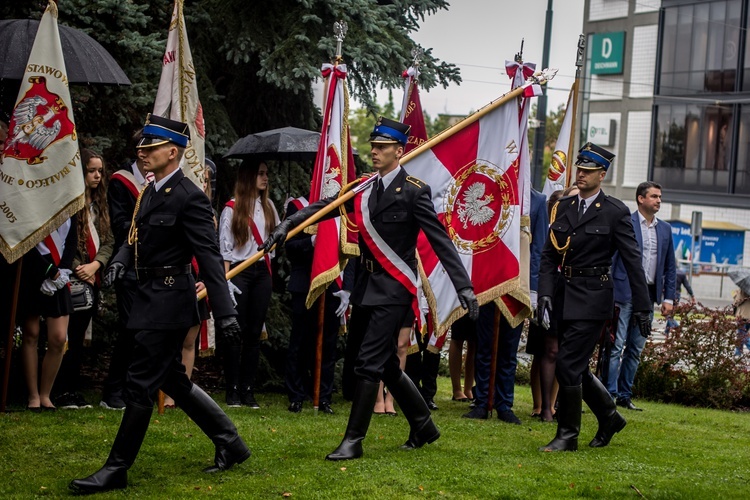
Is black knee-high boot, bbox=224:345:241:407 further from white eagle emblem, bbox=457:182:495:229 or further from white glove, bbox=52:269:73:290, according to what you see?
white eagle emblem, bbox=457:182:495:229

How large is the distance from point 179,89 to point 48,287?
2023 millimetres

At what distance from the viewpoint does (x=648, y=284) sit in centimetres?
1142

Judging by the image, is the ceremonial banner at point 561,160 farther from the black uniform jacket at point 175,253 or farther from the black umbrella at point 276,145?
the black uniform jacket at point 175,253

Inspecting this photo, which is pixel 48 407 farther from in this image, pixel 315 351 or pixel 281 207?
pixel 281 207

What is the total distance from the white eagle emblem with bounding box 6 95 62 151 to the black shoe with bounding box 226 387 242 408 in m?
2.77

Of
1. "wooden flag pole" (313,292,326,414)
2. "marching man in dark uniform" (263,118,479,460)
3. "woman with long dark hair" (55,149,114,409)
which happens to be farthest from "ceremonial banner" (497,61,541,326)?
"woman with long dark hair" (55,149,114,409)

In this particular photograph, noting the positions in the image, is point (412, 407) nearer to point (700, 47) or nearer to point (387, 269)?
point (387, 269)

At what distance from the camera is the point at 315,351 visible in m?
9.56

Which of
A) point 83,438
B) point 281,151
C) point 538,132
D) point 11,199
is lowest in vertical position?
point 83,438

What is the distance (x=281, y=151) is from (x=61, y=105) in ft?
7.07

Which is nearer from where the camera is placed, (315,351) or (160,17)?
(315,351)

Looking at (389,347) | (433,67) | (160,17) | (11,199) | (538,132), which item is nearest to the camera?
(389,347)

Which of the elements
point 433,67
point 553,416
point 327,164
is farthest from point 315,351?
point 433,67

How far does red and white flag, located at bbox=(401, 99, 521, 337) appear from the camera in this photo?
947 cm
